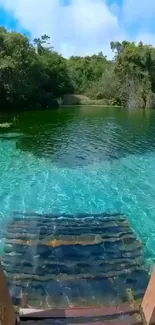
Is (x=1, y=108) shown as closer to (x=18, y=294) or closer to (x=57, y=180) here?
(x=57, y=180)

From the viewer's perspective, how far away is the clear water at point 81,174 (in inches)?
333

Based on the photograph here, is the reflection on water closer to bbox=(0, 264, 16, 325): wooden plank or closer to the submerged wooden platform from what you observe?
the submerged wooden platform

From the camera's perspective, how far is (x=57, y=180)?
1102cm

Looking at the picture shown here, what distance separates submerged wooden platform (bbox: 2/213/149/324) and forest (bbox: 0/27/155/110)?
2657cm

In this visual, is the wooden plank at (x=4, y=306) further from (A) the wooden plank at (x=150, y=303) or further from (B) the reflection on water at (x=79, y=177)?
(B) the reflection on water at (x=79, y=177)

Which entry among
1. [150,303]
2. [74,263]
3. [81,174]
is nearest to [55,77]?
[81,174]

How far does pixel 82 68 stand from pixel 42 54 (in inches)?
617

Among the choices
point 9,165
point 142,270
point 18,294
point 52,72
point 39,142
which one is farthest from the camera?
point 52,72

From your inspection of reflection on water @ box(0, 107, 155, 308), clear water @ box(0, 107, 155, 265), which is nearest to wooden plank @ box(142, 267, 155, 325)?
reflection on water @ box(0, 107, 155, 308)

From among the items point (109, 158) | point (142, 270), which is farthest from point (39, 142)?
point (142, 270)

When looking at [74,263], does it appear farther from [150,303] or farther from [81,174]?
[81,174]

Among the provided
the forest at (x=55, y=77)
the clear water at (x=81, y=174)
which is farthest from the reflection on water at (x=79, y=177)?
the forest at (x=55, y=77)

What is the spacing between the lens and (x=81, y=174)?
38.5ft

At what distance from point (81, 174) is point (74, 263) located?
6.37m
